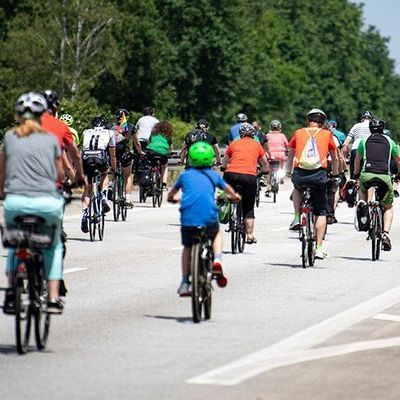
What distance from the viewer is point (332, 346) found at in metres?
11.7

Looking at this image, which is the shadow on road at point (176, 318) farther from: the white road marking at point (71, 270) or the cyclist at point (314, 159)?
the cyclist at point (314, 159)

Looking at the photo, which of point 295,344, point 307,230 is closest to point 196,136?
point 307,230

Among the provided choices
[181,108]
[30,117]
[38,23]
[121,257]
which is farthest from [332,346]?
[181,108]

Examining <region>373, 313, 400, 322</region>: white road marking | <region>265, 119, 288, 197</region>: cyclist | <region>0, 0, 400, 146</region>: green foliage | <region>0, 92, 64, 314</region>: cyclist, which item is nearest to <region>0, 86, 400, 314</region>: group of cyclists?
<region>0, 92, 64, 314</region>: cyclist

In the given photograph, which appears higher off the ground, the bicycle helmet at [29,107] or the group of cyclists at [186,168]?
the bicycle helmet at [29,107]

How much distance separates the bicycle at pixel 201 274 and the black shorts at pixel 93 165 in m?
9.24

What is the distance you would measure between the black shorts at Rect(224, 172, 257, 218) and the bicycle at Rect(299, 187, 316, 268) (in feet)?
5.55

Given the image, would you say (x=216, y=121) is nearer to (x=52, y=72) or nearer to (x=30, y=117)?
(x=52, y=72)

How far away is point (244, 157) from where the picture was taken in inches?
830

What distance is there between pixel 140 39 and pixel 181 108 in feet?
24.2

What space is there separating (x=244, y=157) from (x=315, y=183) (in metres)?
2.01

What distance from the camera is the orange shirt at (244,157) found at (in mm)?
21078

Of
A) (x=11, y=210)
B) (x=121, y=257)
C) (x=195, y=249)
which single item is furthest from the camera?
(x=121, y=257)

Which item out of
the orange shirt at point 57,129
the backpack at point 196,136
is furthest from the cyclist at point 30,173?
the backpack at point 196,136
